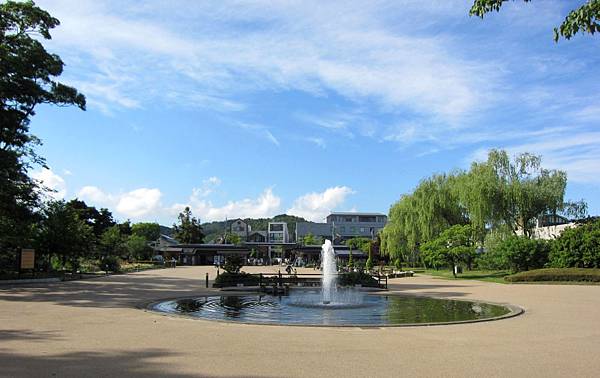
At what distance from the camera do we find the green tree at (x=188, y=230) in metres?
98.2

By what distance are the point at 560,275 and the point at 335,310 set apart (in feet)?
67.3

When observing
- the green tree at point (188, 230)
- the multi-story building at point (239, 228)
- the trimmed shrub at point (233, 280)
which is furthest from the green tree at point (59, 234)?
the multi-story building at point (239, 228)

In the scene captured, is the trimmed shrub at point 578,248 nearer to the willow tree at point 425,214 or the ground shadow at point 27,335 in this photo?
the willow tree at point 425,214

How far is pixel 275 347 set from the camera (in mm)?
9508

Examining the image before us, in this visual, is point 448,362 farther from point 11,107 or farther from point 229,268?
point 11,107

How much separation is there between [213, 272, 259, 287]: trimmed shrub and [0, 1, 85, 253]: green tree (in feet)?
38.1

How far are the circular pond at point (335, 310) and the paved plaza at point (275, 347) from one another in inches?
46.5

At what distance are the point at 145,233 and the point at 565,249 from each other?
347ft

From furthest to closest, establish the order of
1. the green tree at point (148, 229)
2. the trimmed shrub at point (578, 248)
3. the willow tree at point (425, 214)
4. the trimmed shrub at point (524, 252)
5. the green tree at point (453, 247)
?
the green tree at point (148, 229)
the willow tree at point (425, 214)
the green tree at point (453, 247)
the trimmed shrub at point (524, 252)
the trimmed shrub at point (578, 248)

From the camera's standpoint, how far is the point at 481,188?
3938cm

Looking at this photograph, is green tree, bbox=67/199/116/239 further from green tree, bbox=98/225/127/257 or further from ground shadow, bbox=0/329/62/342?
ground shadow, bbox=0/329/62/342

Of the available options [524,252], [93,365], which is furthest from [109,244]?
[93,365]

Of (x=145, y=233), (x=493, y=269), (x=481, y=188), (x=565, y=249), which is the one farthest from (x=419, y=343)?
(x=145, y=233)

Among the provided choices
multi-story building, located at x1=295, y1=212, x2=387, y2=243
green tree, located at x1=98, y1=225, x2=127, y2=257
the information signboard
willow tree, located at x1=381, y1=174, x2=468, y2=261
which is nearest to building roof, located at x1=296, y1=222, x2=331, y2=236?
multi-story building, located at x1=295, y1=212, x2=387, y2=243
